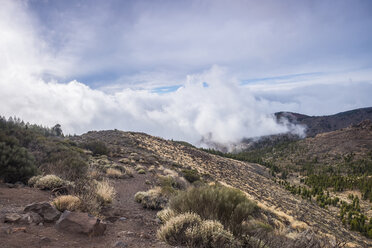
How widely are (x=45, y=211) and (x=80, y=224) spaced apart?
114 centimetres

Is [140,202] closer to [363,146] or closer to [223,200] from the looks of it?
[223,200]

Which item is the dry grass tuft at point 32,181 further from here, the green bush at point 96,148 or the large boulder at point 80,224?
the green bush at point 96,148

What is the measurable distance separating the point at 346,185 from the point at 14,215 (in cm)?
7113

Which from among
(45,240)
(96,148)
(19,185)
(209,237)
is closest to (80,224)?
(45,240)

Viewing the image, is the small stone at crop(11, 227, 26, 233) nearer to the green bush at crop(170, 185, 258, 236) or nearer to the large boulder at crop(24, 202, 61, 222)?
the large boulder at crop(24, 202, 61, 222)

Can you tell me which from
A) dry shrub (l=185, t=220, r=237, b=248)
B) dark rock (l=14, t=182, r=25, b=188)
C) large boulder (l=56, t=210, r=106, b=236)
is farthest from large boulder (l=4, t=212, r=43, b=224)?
dark rock (l=14, t=182, r=25, b=188)

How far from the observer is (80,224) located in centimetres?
468

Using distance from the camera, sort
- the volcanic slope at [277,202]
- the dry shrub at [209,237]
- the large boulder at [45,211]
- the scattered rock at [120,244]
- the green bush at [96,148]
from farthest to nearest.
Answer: the green bush at [96,148], the volcanic slope at [277,202], the large boulder at [45,211], the dry shrub at [209,237], the scattered rock at [120,244]

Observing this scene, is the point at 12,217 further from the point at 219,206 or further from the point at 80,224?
the point at 219,206

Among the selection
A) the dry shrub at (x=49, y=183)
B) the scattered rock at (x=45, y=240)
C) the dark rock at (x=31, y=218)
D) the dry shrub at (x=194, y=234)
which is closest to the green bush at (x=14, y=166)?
the dry shrub at (x=49, y=183)

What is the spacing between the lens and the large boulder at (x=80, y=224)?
15.2 feet

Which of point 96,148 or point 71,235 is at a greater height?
point 96,148

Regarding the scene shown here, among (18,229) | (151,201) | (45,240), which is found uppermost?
(18,229)

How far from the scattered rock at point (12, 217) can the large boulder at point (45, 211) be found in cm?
38
